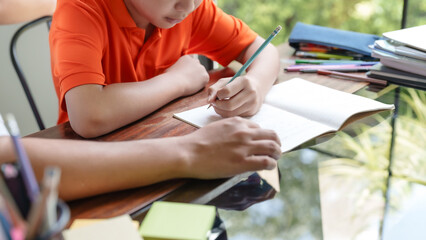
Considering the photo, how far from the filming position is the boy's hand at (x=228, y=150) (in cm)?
72

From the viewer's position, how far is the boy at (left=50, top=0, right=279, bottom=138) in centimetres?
Answer: 91

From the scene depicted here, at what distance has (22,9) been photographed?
44.8 inches

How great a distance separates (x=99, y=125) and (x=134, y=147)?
0.17 meters

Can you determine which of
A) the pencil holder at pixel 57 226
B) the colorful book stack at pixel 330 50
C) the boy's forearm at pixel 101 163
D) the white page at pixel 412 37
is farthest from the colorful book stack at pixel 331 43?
the pencil holder at pixel 57 226

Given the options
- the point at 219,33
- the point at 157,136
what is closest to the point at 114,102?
the point at 157,136

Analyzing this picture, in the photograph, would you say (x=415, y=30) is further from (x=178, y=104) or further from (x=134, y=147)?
(x=134, y=147)

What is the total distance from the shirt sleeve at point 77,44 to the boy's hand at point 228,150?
286 mm

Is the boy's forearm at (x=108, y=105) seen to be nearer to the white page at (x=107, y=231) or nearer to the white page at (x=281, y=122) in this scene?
the white page at (x=281, y=122)

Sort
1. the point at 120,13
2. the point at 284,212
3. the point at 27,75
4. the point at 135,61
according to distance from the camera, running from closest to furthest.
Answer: the point at 284,212
the point at 120,13
the point at 135,61
the point at 27,75

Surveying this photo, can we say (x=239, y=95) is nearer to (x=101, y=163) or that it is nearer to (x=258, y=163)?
(x=258, y=163)

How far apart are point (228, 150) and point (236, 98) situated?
8.3 inches

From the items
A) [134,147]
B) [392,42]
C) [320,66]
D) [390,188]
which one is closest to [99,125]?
[134,147]

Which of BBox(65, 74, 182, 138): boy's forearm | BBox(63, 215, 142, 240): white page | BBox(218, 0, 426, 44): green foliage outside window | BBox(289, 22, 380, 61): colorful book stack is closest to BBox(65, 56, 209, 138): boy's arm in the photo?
BBox(65, 74, 182, 138): boy's forearm

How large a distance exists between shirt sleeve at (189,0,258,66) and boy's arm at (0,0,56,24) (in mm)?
393
